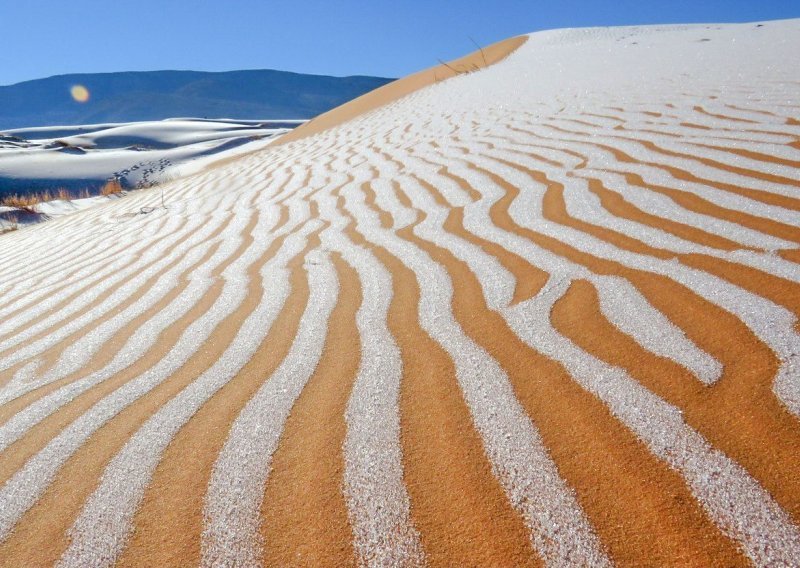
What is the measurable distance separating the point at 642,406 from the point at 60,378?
6.12ft

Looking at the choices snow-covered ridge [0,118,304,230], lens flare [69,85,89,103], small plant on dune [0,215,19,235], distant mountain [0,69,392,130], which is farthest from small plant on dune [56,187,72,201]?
lens flare [69,85,89,103]

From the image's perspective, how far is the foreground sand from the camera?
111 cm

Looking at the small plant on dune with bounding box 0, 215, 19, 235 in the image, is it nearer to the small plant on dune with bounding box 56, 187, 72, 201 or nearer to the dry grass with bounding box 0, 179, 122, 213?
the dry grass with bounding box 0, 179, 122, 213

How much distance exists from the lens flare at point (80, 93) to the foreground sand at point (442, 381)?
11026 cm

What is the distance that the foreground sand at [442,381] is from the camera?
1.11m

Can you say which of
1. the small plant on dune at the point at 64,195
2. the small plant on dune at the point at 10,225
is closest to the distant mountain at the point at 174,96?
the small plant on dune at the point at 64,195

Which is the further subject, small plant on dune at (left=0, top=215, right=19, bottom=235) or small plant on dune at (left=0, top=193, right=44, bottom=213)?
small plant on dune at (left=0, top=193, right=44, bottom=213)

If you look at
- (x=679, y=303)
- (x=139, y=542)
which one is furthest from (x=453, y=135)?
(x=139, y=542)

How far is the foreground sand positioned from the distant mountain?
84383 mm

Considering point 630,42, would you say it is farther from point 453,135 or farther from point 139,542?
point 139,542

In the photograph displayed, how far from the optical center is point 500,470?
4.05 feet

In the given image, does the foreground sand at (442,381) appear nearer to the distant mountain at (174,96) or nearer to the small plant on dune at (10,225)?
the small plant on dune at (10,225)

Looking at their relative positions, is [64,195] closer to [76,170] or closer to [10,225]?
[10,225]

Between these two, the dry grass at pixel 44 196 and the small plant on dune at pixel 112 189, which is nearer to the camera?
the dry grass at pixel 44 196
